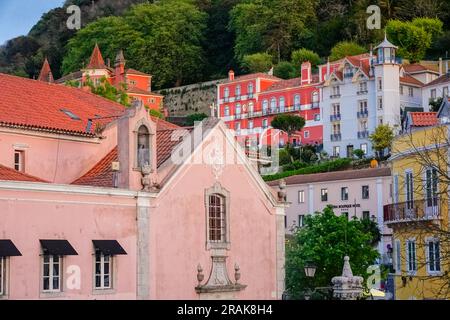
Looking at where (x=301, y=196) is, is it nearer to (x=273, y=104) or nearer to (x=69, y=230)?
(x=273, y=104)

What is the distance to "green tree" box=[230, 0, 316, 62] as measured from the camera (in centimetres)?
13500

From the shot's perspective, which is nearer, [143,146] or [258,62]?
[143,146]

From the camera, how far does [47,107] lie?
108 feet

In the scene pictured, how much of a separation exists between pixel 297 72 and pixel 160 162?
93.1 meters

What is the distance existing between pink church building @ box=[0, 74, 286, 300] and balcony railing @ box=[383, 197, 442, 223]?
7093 millimetres

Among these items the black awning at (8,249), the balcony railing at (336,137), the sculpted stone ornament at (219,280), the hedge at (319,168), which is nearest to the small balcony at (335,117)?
→ the balcony railing at (336,137)

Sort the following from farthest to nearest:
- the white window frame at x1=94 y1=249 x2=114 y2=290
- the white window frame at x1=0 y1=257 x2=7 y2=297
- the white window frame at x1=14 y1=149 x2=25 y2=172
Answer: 1. the white window frame at x1=14 y1=149 x2=25 y2=172
2. the white window frame at x1=94 y1=249 x2=114 y2=290
3. the white window frame at x1=0 y1=257 x2=7 y2=297

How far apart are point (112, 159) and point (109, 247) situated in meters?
5.03

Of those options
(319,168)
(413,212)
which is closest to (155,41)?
(319,168)

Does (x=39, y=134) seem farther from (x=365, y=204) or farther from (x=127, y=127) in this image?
(x=365, y=204)

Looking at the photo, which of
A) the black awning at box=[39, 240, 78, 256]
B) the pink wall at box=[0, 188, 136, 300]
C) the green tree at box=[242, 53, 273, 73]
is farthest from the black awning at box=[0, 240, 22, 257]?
the green tree at box=[242, 53, 273, 73]

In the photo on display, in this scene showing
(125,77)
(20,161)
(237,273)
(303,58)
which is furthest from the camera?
(303,58)

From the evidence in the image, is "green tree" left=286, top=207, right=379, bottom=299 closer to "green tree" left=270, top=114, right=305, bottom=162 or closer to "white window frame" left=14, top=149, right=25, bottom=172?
"white window frame" left=14, top=149, right=25, bottom=172

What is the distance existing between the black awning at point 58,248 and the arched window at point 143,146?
4269 mm
